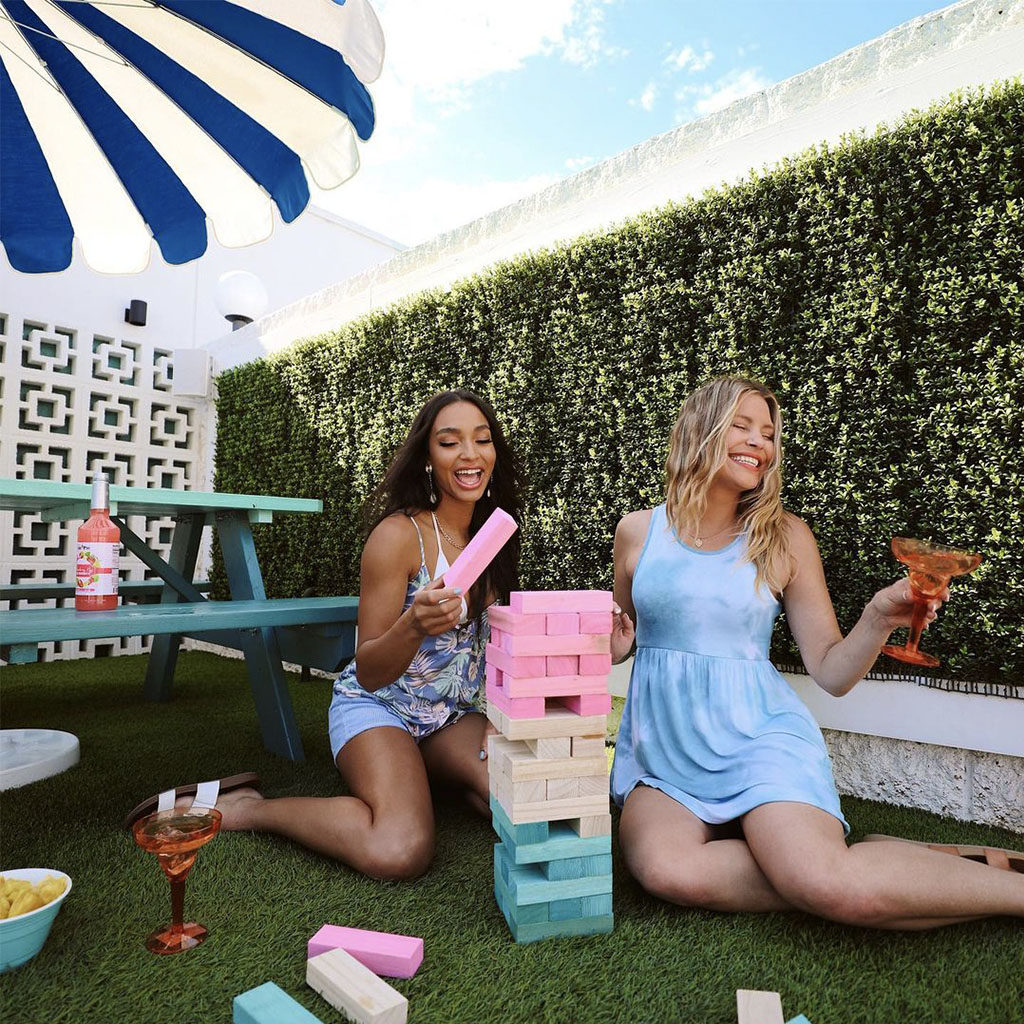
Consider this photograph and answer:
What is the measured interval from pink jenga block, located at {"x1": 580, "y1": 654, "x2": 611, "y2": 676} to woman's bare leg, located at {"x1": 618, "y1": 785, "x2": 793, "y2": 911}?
431 mm

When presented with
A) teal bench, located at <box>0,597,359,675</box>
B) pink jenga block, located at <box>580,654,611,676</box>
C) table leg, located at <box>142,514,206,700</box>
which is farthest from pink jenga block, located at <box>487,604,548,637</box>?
table leg, located at <box>142,514,206,700</box>

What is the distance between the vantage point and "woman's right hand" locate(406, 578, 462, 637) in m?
1.72

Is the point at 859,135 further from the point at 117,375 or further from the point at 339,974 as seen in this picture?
the point at 117,375

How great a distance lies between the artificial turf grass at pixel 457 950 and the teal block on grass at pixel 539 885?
0.10m

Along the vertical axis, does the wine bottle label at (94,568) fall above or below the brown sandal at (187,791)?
above

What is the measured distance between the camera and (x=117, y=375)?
5.91 metres

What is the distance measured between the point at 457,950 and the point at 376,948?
0.63 feet

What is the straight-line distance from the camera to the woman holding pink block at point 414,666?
1.89 metres

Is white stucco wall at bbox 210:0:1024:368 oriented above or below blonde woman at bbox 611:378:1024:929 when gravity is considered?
above

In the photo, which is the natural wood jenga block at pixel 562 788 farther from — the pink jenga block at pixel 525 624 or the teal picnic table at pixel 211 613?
the teal picnic table at pixel 211 613

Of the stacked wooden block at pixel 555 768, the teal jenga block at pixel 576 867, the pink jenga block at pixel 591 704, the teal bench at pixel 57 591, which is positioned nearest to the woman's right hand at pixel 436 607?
the stacked wooden block at pixel 555 768

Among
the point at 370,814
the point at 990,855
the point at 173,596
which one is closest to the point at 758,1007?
the point at 990,855

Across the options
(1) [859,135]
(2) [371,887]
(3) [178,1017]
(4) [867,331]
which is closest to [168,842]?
(3) [178,1017]

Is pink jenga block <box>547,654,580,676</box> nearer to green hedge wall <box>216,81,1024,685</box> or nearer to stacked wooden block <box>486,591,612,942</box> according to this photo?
stacked wooden block <box>486,591,612,942</box>
